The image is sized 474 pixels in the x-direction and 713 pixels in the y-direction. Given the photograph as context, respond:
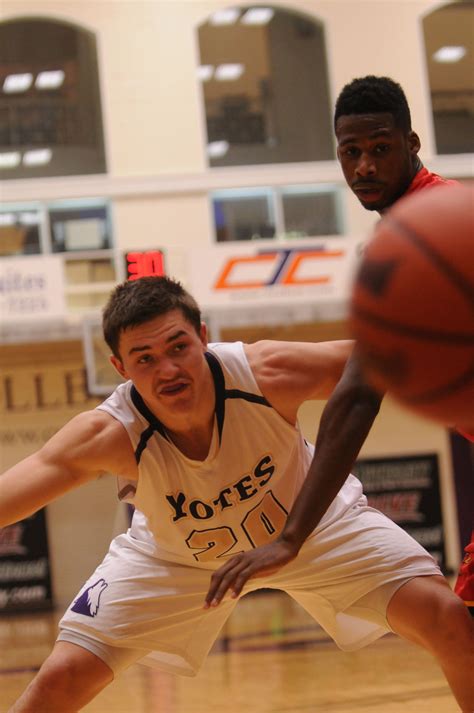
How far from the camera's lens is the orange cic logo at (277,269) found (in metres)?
14.3

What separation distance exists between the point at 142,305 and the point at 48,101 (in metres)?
13.4

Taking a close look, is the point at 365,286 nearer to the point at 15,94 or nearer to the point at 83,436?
the point at 83,436

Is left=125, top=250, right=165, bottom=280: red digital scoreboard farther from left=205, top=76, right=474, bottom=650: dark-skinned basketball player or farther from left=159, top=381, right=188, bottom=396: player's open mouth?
left=205, top=76, right=474, bottom=650: dark-skinned basketball player

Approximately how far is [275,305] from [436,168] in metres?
3.69

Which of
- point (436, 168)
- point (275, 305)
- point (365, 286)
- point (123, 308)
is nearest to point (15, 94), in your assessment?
point (275, 305)

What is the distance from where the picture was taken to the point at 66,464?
3842 millimetres

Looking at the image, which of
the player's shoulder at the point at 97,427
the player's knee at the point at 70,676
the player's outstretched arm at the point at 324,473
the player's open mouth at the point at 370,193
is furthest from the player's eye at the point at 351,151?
the player's knee at the point at 70,676

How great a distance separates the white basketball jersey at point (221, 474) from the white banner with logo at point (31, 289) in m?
10.3

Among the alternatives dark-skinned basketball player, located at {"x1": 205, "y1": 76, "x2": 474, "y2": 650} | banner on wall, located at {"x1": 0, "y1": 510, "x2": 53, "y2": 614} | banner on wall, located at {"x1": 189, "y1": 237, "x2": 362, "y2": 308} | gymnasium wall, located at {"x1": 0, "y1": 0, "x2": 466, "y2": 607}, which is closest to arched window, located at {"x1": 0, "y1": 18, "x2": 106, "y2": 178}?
gymnasium wall, located at {"x1": 0, "y1": 0, "x2": 466, "y2": 607}

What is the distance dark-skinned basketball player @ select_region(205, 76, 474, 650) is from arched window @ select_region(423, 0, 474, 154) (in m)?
13.6

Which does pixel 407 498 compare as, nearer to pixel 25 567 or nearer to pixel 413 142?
pixel 25 567

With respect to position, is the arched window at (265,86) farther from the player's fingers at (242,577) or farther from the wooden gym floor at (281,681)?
the player's fingers at (242,577)

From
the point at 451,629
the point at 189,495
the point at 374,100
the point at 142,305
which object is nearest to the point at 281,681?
the point at 189,495

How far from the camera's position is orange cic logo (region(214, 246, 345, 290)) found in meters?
14.3
